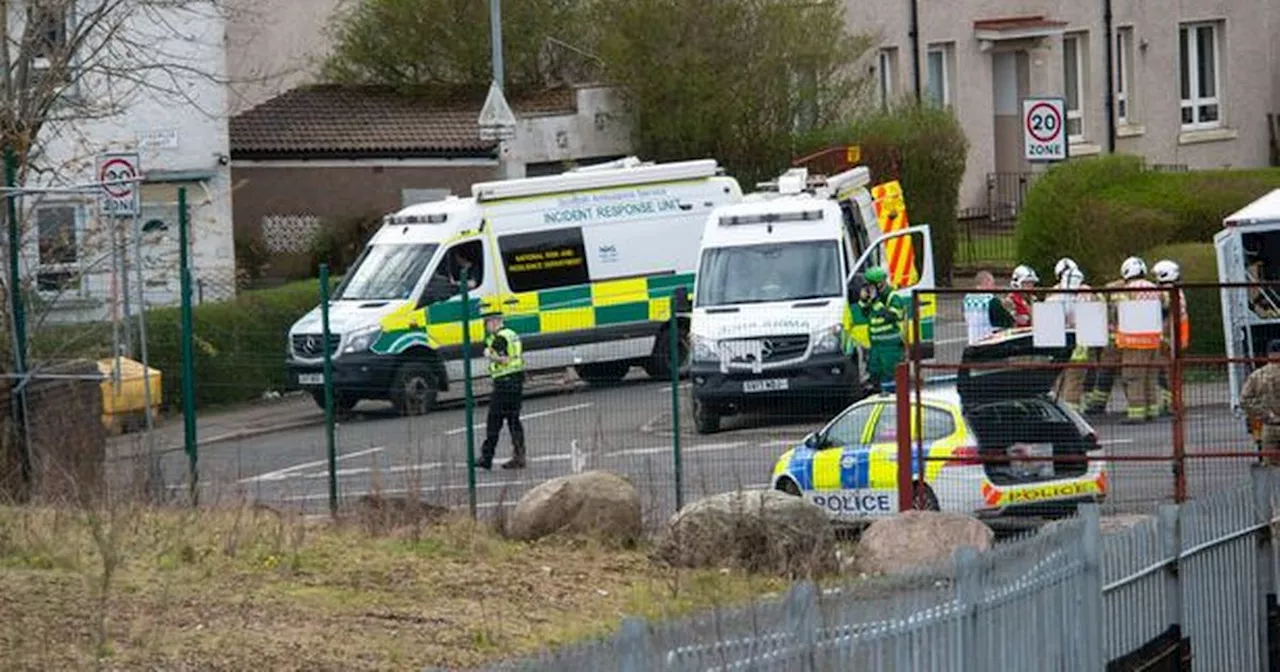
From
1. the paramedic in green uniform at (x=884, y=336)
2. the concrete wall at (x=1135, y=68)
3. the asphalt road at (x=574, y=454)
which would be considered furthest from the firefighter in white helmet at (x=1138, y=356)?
the concrete wall at (x=1135, y=68)

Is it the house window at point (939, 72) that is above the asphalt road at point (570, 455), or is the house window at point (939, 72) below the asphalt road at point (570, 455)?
above

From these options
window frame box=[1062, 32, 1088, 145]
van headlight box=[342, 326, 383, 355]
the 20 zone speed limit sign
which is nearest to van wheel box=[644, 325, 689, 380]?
van headlight box=[342, 326, 383, 355]

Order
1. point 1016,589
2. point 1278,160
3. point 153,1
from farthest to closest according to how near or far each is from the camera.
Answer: point 1278,160 → point 153,1 → point 1016,589

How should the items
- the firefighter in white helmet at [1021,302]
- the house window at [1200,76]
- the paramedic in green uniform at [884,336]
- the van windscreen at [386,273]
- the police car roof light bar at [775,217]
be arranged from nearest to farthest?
1. the firefighter in white helmet at [1021,302]
2. the paramedic in green uniform at [884,336]
3. the police car roof light bar at [775,217]
4. the van windscreen at [386,273]
5. the house window at [1200,76]

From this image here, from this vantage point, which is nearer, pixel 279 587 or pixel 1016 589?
pixel 1016 589

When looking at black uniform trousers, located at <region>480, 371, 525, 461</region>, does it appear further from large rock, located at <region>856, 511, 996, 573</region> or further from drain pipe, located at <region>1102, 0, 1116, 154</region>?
drain pipe, located at <region>1102, 0, 1116, 154</region>

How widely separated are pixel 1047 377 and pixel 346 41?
2613 centimetres

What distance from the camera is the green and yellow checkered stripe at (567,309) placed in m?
28.4

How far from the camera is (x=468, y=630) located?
12.2 meters

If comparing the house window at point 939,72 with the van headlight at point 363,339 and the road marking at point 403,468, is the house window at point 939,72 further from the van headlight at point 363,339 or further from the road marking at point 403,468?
the road marking at point 403,468

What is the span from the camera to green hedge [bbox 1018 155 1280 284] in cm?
3123

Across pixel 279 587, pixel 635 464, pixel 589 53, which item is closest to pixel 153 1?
pixel 635 464

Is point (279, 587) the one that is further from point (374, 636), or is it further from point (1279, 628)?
point (1279, 628)

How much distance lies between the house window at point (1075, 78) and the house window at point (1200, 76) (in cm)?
315
